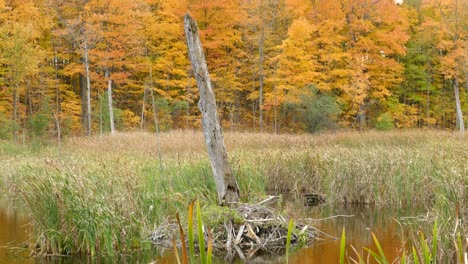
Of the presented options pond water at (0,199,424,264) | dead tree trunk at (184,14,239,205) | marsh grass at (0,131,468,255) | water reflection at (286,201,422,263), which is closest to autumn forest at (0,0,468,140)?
marsh grass at (0,131,468,255)

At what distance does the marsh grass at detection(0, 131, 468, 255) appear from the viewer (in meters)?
6.16

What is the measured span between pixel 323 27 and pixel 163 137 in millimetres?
10021

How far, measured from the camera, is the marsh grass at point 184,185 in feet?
20.2

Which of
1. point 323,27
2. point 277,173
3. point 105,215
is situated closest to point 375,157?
point 277,173

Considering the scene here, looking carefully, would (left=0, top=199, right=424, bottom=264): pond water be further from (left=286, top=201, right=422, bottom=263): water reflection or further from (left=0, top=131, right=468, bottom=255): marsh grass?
(left=0, top=131, right=468, bottom=255): marsh grass

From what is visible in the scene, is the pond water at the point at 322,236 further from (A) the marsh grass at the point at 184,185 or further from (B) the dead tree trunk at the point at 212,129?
(B) the dead tree trunk at the point at 212,129

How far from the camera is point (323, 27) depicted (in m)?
23.3

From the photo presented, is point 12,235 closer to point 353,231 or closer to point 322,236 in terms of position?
point 322,236

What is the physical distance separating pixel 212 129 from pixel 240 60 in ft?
70.6

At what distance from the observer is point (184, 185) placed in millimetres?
8695

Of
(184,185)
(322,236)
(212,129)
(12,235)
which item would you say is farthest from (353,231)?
(12,235)

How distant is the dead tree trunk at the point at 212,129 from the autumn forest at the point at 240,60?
42.6 ft

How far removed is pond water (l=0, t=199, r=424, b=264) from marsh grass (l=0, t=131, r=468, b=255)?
0.28 meters

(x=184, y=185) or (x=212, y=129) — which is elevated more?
(x=212, y=129)
